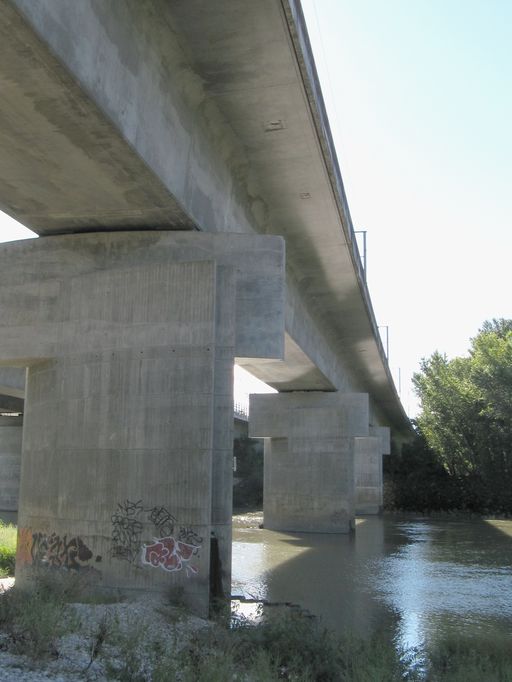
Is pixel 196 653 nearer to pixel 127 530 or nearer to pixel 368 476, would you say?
pixel 127 530

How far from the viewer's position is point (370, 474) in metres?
42.1

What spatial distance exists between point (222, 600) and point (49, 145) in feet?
20.8

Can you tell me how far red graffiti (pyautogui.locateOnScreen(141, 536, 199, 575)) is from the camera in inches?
386

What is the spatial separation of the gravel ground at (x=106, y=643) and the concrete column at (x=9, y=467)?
92.0ft

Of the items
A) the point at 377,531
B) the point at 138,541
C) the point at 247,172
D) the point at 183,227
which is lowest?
the point at 377,531

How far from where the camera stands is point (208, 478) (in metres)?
10.0

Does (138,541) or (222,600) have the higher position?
(138,541)

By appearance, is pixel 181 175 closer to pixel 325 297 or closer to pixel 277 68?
pixel 277 68

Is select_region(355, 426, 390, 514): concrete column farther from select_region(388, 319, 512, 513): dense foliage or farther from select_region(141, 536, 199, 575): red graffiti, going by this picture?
select_region(141, 536, 199, 575): red graffiti

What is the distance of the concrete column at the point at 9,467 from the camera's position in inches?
1382

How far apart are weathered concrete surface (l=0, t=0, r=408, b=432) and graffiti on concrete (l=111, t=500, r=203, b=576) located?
4.37m

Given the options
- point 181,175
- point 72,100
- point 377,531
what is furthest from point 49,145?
point 377,531

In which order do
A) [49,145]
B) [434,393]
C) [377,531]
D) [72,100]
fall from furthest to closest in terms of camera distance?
[434,393], [377,531], [49,145], [72,100]

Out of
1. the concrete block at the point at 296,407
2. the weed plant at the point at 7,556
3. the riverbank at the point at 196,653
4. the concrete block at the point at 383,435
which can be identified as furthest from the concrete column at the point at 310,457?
the riverbank at the point at 196,653
